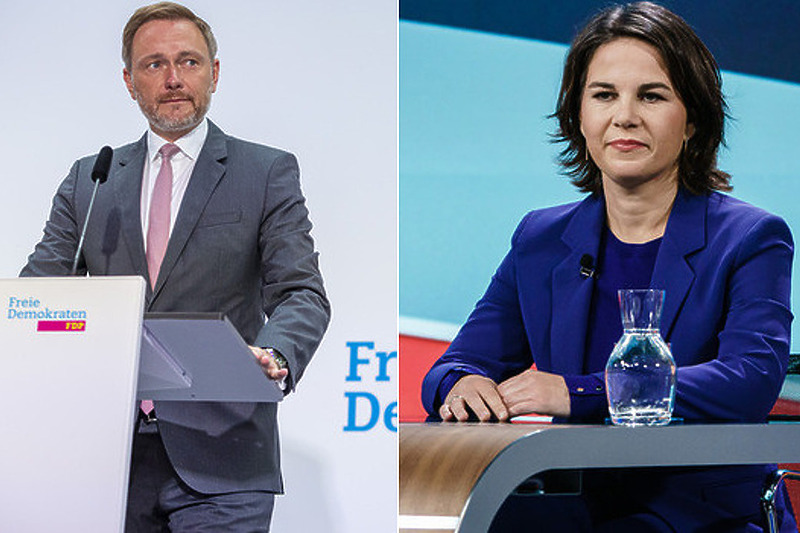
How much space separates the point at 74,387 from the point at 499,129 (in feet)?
6.87

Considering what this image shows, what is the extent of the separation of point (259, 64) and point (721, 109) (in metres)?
1.92

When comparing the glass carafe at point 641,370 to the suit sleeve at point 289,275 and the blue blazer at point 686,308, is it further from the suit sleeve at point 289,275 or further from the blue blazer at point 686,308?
the suit sleeve at point 289,275

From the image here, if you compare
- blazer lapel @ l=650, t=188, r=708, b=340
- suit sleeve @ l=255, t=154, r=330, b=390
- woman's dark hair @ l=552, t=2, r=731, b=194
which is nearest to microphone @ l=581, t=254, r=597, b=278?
blazer lapel @ l=650, t=188, r=708, b=340

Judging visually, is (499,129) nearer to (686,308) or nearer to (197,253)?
(197,253)

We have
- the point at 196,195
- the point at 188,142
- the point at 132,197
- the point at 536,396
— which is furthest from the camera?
the point at 188,142

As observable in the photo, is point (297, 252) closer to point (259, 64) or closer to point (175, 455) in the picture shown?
point (175, 455)

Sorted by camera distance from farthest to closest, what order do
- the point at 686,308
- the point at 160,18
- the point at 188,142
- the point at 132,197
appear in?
the point at 160,18, the point at 188,142, the point at 132,197, the point at 686,308

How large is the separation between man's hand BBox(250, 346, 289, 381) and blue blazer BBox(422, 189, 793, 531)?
13.2 inches

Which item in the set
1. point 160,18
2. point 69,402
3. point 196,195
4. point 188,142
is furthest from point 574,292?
point 160,18

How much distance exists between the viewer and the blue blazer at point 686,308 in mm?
1855

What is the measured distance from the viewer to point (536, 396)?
1807mm

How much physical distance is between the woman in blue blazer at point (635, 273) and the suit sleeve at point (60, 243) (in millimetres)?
1229

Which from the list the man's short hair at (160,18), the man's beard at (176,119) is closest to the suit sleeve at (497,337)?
the man's beard at (176,119)

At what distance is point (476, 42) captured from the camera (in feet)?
11.3
